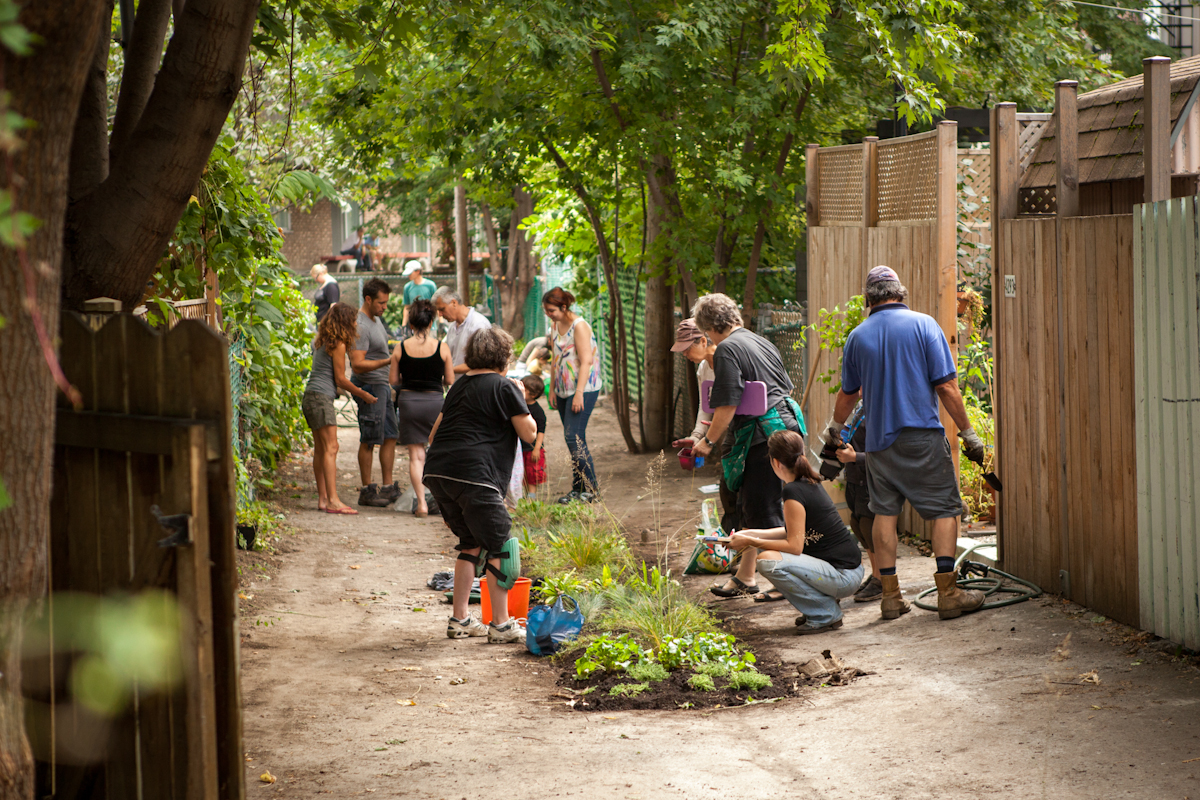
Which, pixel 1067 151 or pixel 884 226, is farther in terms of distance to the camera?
pixel 884 226

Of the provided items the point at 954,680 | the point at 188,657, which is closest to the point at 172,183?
the point at 188,657

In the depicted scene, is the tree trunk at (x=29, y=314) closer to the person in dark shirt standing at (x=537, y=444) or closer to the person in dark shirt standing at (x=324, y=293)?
the person in dark shirt standing at (x=537, y=444)

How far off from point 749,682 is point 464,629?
188cm

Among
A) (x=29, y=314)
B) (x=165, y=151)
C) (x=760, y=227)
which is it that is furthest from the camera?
(x=760, y=227)

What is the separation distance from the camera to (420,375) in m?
9.86

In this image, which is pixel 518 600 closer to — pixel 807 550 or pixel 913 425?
pixel 807 550

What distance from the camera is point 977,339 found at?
9016 millimetres

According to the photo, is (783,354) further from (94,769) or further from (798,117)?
(94,769)

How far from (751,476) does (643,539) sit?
2.07 metres

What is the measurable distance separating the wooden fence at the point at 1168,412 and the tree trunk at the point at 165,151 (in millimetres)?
3766

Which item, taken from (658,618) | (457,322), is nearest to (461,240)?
(457,322)

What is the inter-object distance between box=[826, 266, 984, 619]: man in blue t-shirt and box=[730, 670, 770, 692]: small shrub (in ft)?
3.96

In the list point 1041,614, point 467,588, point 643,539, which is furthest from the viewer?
Result: point 643,539

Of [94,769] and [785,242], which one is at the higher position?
[785,242]
